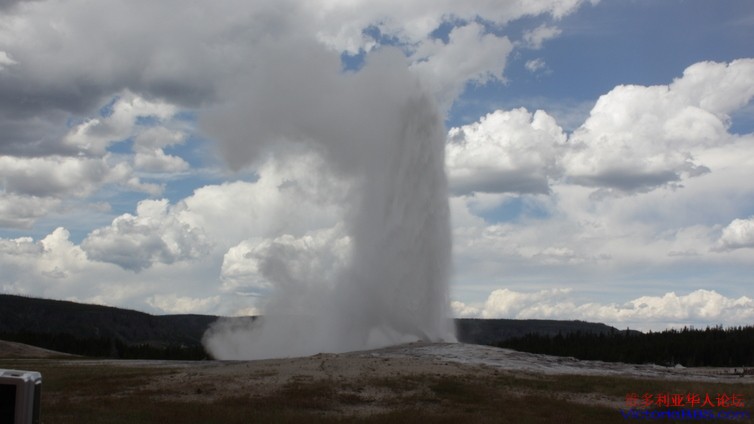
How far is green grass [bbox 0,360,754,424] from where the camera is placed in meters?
20.8

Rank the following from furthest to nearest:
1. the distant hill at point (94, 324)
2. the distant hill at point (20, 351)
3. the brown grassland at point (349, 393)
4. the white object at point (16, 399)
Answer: the distant hill at point (94, 324)
the distant hill at point (20, 351)
the brown grassland at point (349, 393)
the white object at point (16, 399)

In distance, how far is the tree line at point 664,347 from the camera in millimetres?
82938

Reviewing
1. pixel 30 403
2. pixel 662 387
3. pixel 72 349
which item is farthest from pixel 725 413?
pixel 72 349

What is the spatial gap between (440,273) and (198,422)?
1260 inches

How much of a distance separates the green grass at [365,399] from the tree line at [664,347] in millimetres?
54177

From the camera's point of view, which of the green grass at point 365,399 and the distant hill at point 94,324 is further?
the distant hill at point 94,324

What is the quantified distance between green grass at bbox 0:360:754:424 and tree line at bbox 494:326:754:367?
178ft

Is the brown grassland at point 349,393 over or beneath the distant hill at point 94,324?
beneath

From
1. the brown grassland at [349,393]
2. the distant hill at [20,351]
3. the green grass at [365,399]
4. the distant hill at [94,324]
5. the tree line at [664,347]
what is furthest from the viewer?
the distant hill at [94,324]

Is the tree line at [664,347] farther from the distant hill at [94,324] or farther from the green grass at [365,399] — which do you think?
the green grass at [365,399]

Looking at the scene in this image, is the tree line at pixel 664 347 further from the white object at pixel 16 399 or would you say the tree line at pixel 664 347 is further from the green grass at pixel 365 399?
the white object at pixel 16 399

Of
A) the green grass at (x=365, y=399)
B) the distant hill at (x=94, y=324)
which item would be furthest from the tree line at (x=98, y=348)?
the green grass at (x=365, y=399)

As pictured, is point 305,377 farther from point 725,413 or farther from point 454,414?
point 725,413

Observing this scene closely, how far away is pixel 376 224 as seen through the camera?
177ft
